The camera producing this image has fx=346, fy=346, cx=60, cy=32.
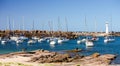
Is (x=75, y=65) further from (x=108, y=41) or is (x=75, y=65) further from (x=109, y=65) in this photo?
(x=108, y=41)

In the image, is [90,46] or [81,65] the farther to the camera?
[90,46]

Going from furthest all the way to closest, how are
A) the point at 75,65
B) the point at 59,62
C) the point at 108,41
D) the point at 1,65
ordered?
the point at 108,41, the point at 59,62, the point at 75,65, the point at 1,65

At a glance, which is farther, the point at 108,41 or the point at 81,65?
the point at 108,41

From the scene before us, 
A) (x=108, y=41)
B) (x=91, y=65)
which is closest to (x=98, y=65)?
(x=91, y=65)

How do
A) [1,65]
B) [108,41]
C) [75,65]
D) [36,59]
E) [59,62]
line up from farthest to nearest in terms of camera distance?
[108,41]
[36,59]
[59,62]
[75,65]
[1,65]

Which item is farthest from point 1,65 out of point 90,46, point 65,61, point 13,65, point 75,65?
point 90,46

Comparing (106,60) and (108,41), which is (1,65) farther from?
(108,41)

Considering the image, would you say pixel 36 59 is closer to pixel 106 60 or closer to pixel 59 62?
pixel 59 62

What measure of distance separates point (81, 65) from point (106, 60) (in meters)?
10.4

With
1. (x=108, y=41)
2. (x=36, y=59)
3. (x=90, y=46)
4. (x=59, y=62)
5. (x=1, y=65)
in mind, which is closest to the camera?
(x=1, y=65)

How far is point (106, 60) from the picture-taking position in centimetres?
6256

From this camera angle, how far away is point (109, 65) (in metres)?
55.8

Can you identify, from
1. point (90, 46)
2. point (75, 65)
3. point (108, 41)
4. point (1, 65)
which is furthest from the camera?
point (108, 41)

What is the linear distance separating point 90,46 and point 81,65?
65.0 meters
